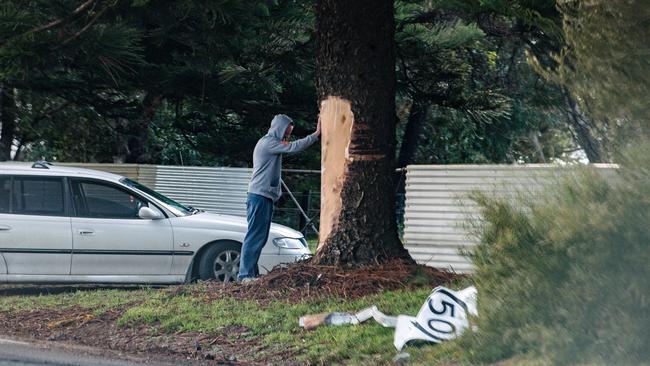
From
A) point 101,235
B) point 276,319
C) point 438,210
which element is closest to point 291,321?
point 276,319

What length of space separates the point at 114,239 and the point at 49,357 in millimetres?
3818

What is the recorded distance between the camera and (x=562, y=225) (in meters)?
6.16

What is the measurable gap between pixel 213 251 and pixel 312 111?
7.58 m

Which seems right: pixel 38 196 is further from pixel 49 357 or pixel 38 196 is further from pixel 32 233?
pixel 49 357

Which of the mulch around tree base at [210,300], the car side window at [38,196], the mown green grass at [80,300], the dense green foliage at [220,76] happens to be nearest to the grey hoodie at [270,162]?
the mulch around tree base at [210,300]

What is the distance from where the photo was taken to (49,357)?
820 centimetres

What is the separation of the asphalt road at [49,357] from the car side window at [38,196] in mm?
3358

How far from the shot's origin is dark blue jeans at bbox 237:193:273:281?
10.6m

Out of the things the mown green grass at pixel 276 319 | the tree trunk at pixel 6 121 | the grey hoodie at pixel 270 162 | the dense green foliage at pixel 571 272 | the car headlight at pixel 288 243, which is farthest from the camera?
the tree trunk at pixel 6 121

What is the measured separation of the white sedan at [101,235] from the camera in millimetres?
11758

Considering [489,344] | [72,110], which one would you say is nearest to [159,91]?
[72,110]

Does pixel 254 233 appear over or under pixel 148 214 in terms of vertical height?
under

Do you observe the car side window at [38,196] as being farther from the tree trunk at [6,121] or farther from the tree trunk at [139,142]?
the tree trunk at [6,121]

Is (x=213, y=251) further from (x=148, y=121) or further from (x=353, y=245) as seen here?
(x=148, y=121)
